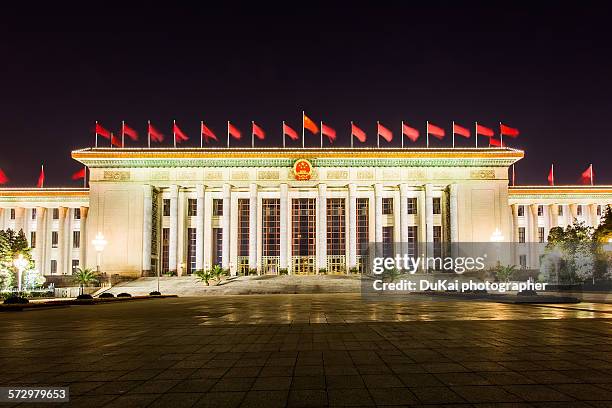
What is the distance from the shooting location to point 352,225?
66688mm

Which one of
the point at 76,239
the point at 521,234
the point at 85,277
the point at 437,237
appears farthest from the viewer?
the point at 76,239

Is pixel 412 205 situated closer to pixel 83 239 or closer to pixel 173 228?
pixel 173 228

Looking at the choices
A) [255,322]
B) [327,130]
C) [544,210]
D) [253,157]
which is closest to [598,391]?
[255,322]

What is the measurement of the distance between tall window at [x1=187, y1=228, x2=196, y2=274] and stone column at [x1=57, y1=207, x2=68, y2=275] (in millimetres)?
17421

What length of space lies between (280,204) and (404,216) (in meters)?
15.4

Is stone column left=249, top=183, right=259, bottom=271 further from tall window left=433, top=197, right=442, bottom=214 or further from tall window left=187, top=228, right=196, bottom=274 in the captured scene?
tall window left=433, top=197, right=442, bottom=214

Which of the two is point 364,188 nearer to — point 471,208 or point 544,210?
point 471,208

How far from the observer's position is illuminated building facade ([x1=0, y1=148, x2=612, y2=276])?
65688 millimetres

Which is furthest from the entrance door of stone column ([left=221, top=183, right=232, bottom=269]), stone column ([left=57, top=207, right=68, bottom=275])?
stone column ([left=57, top=207, right=68, bottom=275])

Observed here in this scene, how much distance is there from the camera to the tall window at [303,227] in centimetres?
6850

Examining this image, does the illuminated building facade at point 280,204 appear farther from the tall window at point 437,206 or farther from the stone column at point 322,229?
the tall window at point 437,206

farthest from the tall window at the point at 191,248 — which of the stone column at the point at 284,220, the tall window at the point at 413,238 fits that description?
the tall window at the point at 413,238

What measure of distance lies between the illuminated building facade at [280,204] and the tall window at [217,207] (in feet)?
0.65

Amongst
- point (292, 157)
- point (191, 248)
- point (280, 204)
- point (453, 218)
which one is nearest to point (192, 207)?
point (191, 248)
